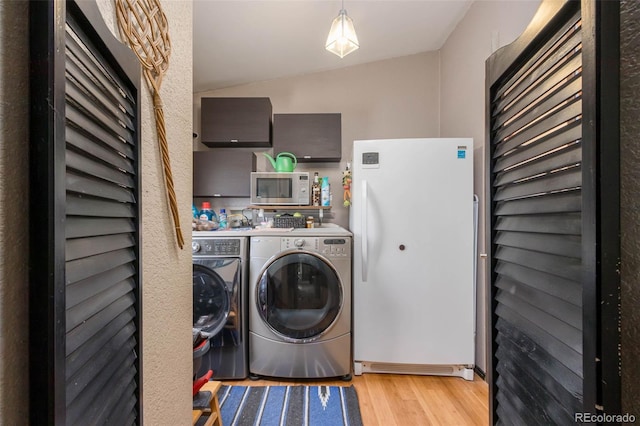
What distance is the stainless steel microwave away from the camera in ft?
7.15

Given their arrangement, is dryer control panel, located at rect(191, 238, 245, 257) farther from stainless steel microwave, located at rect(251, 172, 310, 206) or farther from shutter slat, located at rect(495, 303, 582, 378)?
shutter slat, located at rect(495, 303, 582, 378)

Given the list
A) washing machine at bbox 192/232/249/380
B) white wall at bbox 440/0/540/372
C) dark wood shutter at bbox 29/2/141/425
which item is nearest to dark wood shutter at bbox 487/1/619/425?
dark wood shutter at bbox 29/2/141/425

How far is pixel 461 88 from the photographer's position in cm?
208

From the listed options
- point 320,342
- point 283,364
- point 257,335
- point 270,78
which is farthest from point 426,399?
point 270,78

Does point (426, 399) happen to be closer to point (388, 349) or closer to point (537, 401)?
point (388, 349)

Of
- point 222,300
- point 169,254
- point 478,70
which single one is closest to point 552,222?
point 169,254

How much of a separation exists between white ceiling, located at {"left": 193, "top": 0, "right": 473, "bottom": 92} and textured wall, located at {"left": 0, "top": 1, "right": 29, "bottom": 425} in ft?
5.71

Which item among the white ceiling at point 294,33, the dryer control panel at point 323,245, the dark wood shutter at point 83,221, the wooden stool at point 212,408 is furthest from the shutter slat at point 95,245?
the white ceiling at point 294,33

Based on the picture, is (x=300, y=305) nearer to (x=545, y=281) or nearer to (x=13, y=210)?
(x=545, y=281)

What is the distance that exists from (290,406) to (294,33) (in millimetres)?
2476

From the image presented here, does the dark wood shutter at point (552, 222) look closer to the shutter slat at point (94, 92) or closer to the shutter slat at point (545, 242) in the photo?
the shutter slat at point (545, 242)

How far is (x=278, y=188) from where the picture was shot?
7.21 ft

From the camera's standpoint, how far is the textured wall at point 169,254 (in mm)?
624

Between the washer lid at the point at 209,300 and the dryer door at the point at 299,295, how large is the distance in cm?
23
